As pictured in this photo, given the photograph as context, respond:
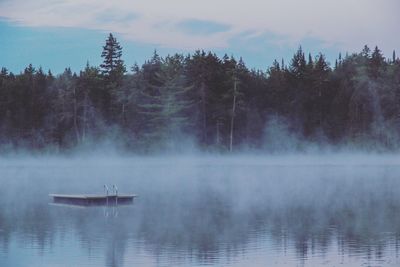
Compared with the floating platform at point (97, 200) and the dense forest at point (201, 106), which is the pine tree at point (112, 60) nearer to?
the dense forest at point (201, 106)

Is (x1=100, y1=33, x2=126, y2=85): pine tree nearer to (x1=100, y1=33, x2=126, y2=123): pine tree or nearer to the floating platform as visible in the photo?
(x1=100, y1=33, x2=126, y2=123): pine tree

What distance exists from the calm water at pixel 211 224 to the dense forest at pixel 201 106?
63.9 feet

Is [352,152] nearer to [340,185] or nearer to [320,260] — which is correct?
[340,185]

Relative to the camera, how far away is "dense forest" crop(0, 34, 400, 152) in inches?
2286

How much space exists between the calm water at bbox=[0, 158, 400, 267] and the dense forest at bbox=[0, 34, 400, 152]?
19.5 m

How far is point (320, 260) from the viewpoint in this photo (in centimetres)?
1548

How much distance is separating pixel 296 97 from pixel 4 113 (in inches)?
870

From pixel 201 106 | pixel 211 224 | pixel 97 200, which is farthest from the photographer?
pixel 201 106

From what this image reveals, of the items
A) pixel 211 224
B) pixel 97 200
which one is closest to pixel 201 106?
pixel 97 200

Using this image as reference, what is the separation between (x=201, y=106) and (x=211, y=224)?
37.4 meters

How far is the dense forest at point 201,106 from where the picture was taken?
58.1 meters

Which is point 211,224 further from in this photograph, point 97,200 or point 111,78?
point 111,78

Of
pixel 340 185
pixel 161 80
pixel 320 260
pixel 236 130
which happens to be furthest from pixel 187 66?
pixel 320 260

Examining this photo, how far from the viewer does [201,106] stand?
58.1 meters
